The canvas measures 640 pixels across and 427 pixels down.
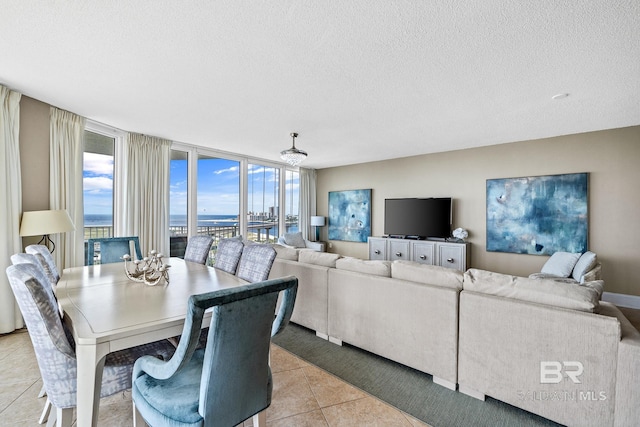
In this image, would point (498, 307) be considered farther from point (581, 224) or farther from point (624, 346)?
point (581, 224)

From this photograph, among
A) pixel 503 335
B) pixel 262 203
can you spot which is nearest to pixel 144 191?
pixel 262 203

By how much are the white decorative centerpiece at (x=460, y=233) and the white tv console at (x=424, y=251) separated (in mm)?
156

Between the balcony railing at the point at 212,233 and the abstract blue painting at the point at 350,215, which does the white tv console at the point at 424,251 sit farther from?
the balcony railing at the point at 212,233

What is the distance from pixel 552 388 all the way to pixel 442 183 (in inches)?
175

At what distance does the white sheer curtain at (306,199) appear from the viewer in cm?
753

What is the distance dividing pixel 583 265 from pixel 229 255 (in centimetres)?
412

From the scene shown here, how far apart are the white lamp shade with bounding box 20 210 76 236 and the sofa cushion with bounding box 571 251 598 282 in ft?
19.2

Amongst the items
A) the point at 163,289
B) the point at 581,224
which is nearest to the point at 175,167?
the point at 163,289

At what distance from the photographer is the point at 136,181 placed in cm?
438

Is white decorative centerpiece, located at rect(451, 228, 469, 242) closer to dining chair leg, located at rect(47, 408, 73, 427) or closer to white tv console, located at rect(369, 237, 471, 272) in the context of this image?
white tv console, located at rect(369, 237, 471, 272)

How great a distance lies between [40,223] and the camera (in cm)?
293

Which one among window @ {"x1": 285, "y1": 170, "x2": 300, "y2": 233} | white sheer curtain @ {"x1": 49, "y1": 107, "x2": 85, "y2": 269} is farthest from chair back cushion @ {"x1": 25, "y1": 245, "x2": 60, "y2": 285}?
window @ {"x1": 285, "y1": 170, "x2": 300, "y2": 233}

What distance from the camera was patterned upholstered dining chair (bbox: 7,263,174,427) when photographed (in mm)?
1251

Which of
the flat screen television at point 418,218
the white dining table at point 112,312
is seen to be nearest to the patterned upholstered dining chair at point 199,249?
the white dining table at point 112,312
